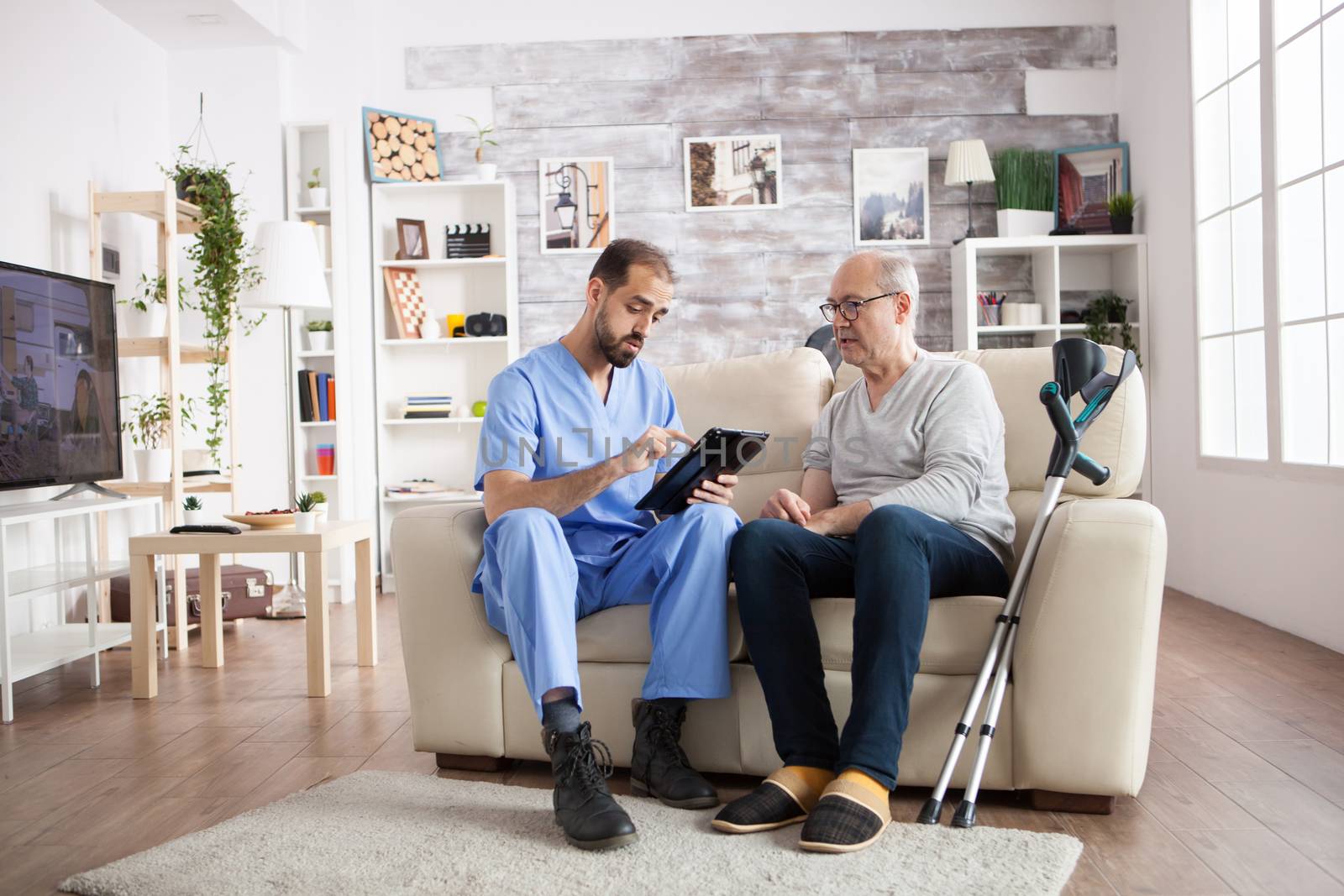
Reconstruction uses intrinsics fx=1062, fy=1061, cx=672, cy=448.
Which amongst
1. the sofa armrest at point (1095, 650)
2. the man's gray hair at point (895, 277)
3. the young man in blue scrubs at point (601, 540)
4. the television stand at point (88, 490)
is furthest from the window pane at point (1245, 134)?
the television stand at point (88, 490)

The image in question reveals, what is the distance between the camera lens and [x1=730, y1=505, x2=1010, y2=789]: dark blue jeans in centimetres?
183

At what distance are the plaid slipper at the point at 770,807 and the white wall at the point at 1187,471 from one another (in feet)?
7.49

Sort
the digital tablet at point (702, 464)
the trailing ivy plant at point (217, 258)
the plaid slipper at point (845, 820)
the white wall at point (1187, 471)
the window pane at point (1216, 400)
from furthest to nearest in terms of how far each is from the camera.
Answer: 1. the trailing ivy plant at point (217, 258)
2. the window pane at point (1216, 400)
3. the white wall at point (1187, 471)
4. the digital tablet at point (702, 464)
5. the plaid slipper at point (845, 820)

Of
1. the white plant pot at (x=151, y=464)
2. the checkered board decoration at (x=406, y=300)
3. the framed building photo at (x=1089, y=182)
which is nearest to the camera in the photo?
the white plant pot at (x=151, y=464)

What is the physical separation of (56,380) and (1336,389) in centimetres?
401

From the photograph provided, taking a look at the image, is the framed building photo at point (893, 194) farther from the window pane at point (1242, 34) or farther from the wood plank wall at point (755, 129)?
the window pane at point (1242, 34)

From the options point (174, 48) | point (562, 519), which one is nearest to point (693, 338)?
point (174, 48)

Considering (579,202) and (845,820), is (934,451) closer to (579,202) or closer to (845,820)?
(845,820)

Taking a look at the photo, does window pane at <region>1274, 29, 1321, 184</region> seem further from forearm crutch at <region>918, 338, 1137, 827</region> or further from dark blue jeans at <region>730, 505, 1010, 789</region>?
dark blue jeans at <region>730, 505, 1010, 789</region>

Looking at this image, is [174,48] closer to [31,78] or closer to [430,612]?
[31,78]

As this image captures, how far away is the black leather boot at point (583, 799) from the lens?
1.77m

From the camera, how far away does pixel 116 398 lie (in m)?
3.63

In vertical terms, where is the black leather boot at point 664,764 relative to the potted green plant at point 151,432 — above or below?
below

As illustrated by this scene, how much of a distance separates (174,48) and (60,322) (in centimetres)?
213
